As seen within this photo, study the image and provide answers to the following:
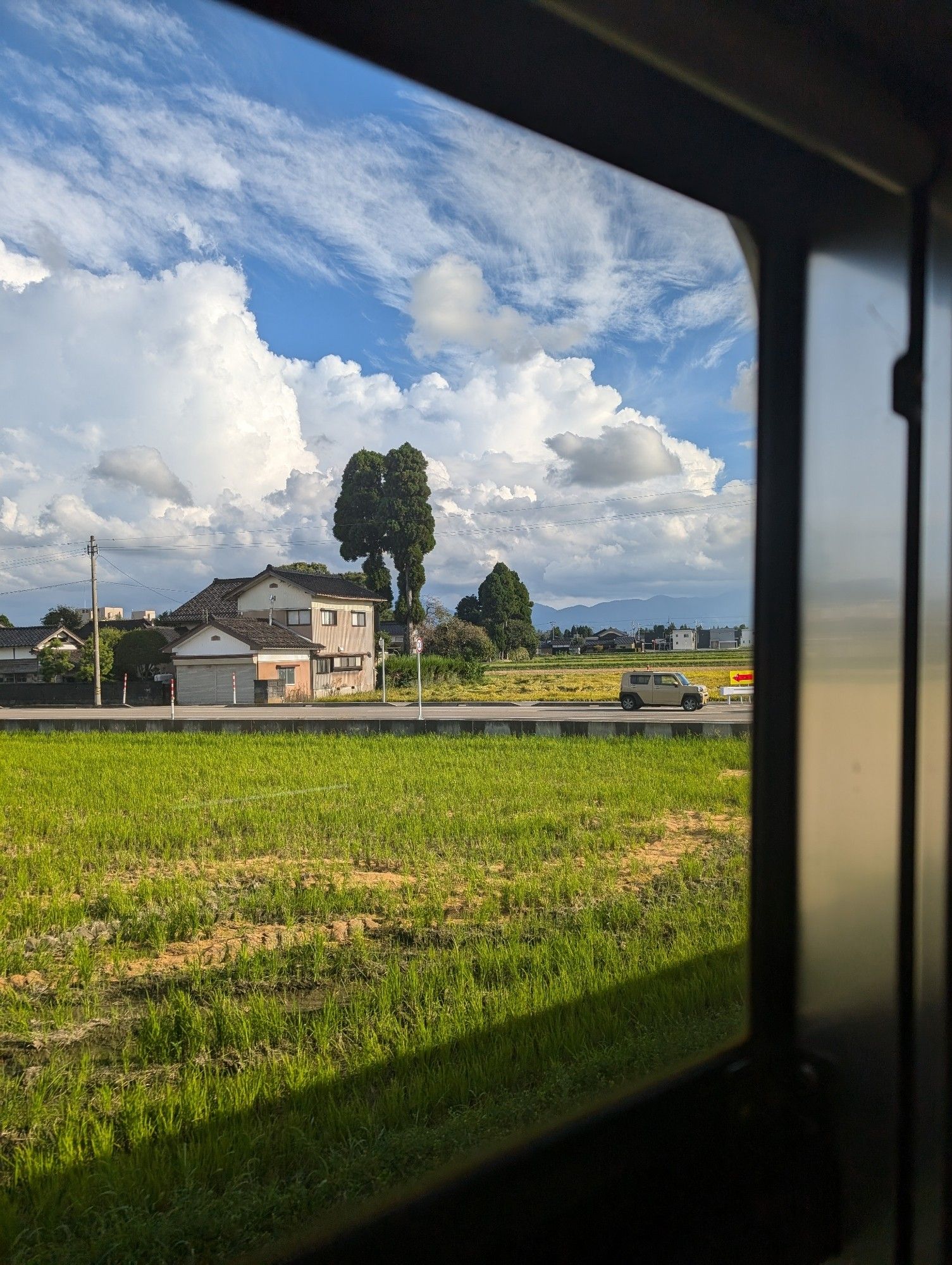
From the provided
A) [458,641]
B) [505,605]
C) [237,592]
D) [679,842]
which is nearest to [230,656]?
[237,592]

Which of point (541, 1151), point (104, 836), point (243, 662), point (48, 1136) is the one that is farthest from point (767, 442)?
point (104, 836)

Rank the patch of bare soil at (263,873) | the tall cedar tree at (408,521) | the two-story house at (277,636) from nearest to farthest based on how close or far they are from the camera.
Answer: the tall cedar tree at (408,521), the patch of bare soil at (263,873), the two-story house at (277,636)

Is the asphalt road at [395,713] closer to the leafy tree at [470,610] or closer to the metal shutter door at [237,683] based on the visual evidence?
the metal shutter door at [237,683]

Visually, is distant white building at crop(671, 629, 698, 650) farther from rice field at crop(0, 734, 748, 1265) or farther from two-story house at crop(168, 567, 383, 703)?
two-story house at crop(168, 567, 383, 703)

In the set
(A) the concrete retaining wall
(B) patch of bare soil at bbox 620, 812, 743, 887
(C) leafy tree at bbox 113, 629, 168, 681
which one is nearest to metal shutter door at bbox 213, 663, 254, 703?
(A) the concrete retaining wall

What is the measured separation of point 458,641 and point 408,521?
1.65 ft

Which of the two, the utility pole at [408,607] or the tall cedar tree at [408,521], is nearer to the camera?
the tall cedar tree at [408,521]

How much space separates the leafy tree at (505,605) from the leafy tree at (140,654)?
2.51 feet

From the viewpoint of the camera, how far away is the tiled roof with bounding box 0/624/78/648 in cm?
137

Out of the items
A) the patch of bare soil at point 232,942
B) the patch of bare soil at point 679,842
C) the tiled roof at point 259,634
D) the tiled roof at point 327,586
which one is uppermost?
the tiled roof at point 327,586

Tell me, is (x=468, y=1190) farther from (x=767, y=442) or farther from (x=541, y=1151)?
(x=767, y=442)

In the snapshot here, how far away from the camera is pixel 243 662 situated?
226 cm

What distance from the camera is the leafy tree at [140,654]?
5.80 ft

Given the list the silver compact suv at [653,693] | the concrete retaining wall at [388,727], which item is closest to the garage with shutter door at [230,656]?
the concrete retaining wall at [388,727]
